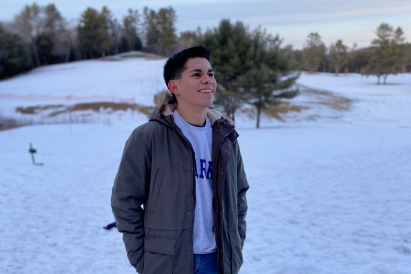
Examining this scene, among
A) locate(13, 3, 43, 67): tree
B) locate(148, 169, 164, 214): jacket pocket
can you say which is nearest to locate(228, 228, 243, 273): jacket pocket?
locate(148, 169, 164, 214): jacket pocket

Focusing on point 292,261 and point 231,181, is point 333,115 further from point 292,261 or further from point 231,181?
point 231,181

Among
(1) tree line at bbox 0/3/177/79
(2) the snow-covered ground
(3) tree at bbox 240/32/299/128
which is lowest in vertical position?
(2) the snow-covered ground

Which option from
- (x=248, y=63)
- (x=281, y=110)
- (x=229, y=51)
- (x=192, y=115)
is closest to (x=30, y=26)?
(x=281, y=110)

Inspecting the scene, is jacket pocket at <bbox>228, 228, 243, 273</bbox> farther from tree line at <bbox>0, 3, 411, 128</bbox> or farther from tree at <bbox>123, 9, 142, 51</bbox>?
tree at <bbox>123, 9, 142, 51</bbox>

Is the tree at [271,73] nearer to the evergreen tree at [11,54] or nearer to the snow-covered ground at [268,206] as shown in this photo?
the snow-covered ground at [268,206]

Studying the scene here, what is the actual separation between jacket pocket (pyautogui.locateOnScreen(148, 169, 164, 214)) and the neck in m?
0.38

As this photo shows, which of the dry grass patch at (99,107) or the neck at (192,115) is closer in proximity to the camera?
the neck at (192,115)

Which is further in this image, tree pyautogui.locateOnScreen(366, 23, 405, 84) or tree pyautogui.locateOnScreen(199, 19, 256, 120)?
tree pyautogui.locateOnScreen(366, 23, 405, 84)

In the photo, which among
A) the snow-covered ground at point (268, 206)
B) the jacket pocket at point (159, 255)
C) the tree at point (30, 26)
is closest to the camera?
the jacket pocket at point (159, 255)

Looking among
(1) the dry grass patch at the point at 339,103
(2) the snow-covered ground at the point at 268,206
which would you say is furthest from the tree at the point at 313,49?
(2) the snow-covered ground at the point at 268,206

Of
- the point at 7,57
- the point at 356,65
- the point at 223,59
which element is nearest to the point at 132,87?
the point at 223,59

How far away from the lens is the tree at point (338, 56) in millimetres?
70188

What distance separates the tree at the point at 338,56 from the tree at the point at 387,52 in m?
17.5

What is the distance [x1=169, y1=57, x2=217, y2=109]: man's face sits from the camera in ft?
6.79
